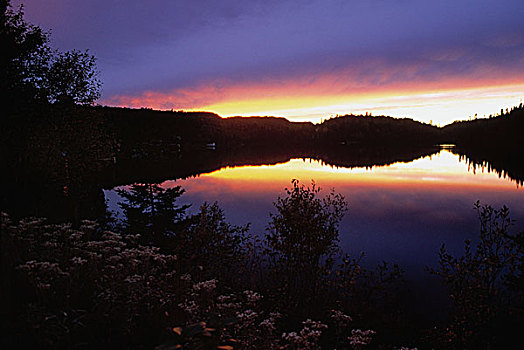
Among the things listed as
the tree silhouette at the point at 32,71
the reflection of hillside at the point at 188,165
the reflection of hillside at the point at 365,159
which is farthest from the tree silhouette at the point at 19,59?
the reflection of hillside at the point at 365,159

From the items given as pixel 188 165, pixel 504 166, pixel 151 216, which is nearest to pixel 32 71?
pixel 151 216

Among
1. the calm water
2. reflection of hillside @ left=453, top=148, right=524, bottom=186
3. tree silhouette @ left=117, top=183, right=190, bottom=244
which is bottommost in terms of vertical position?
the calm water

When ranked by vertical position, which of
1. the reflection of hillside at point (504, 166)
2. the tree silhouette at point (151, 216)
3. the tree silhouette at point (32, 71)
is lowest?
the tree silhouette at point (151, 216)

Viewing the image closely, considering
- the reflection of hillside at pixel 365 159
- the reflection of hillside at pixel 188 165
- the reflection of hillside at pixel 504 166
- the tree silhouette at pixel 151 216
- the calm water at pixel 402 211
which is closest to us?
the calm water at pixel 402 211

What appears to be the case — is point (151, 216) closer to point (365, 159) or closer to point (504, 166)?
point (504, 166)

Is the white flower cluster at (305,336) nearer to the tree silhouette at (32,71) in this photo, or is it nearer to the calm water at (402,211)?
the calm water at (402,211)

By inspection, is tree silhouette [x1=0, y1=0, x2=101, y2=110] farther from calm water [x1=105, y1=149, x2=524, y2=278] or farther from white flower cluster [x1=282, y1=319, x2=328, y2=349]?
white flower cluster [x1=282, y1=319, x2=328, y2=349]

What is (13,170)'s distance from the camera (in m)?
30.3

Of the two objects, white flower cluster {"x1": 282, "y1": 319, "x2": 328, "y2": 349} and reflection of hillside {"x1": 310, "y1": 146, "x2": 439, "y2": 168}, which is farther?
reflection of hillside {"x1": 310, "y1": 146, "x2": 439, "y2": 168}

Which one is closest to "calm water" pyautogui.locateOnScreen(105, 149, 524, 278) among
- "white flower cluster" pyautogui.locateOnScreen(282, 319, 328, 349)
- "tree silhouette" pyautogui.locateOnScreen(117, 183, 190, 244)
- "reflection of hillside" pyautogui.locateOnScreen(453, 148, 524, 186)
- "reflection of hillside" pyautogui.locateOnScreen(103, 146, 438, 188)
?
"tree silhouette" pyautogui.locateOnScreen(117, 183, 190, 244)

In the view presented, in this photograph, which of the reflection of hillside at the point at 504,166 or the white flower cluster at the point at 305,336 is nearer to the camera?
the white flower cluster at the point at 305,336

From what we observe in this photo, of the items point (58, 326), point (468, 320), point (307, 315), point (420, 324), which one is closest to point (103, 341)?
point (58, 326)

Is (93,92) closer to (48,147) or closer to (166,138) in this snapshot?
(48,147)

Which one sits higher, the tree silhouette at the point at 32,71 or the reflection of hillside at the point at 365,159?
the tree silhouette at the point at 32,71
